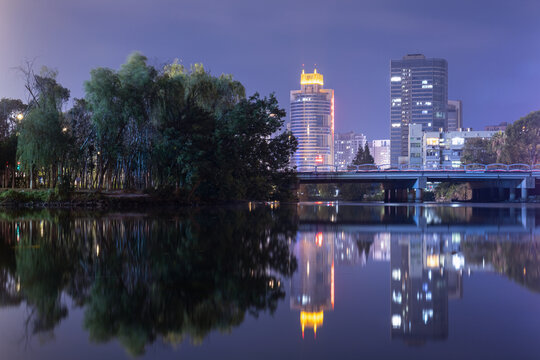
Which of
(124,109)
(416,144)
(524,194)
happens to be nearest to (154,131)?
(124,109)

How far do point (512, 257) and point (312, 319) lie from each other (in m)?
8.45

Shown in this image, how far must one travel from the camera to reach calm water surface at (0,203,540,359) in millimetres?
6504

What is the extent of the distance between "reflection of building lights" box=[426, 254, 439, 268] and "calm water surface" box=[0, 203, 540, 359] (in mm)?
24

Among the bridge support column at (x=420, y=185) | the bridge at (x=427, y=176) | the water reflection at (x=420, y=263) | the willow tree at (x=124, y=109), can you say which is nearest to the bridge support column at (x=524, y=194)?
the bridge at (x=427, y=176)

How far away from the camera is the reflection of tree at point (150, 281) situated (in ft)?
24.3

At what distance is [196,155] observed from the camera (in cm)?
4409

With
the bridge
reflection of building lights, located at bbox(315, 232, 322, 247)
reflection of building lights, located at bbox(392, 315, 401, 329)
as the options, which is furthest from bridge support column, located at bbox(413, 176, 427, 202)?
reflection of building lights, located at bbox(392, 315, 401, 329)

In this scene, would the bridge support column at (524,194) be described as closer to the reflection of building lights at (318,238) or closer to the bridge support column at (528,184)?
the bridge support column at (528,184)

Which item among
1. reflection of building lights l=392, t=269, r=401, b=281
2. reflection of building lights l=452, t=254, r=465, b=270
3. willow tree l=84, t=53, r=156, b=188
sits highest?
willow tree l=84, t=53, r=156, b=188

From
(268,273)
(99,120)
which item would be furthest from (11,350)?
(99,120)

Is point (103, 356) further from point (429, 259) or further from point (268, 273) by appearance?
point (429, 259)

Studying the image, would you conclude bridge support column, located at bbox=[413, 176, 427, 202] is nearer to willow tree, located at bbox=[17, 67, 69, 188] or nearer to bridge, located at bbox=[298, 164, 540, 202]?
bridge, located at bbox=[298, 164, 540, 202]

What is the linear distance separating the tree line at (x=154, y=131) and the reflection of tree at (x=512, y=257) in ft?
95.8

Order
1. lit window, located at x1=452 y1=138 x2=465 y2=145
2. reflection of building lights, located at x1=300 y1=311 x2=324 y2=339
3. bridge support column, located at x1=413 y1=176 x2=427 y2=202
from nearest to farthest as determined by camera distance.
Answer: reflection of building lights, located at x1=300 y1=311 x2=324 y2=339
bridge support column, located at x1=413 y1=176 x2=427 y2=202
lit window, located at x1=452 y1=138 x2=465 y2=145
